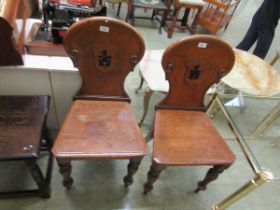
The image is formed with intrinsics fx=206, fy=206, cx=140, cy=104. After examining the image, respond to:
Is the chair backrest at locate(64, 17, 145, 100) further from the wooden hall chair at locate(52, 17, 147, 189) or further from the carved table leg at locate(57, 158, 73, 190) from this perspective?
the carved table leg at locate(57, 158, 73, 190)

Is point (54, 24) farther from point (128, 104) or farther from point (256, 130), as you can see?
point (256, 130)

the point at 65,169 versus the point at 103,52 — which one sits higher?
the point at 103,52

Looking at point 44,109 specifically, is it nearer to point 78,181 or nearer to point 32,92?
point 32,92

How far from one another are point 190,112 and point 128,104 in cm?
39

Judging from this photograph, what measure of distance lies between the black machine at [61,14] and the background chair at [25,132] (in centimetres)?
37

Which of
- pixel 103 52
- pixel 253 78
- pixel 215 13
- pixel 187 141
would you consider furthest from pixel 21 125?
pixel 215 13

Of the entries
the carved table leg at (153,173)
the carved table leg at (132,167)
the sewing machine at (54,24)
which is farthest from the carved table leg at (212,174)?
the sewing machine at (54,24)

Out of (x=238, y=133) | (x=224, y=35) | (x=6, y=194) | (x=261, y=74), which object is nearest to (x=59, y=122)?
(x=6, y=194)

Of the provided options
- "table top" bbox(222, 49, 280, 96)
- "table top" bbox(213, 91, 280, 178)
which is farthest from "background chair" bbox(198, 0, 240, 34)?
"table top" bbox(213, 91, 280, 178)

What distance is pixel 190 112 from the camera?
4.17 feet

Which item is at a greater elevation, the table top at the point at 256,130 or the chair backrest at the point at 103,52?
the chair backrest at the point at 103,52

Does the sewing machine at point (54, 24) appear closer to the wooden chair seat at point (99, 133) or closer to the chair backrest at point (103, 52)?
the chair backrest at point (103, 52)

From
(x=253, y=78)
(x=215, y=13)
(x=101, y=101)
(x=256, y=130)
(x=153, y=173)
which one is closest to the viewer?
(x=153, y=173)

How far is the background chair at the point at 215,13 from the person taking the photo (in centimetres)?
294
